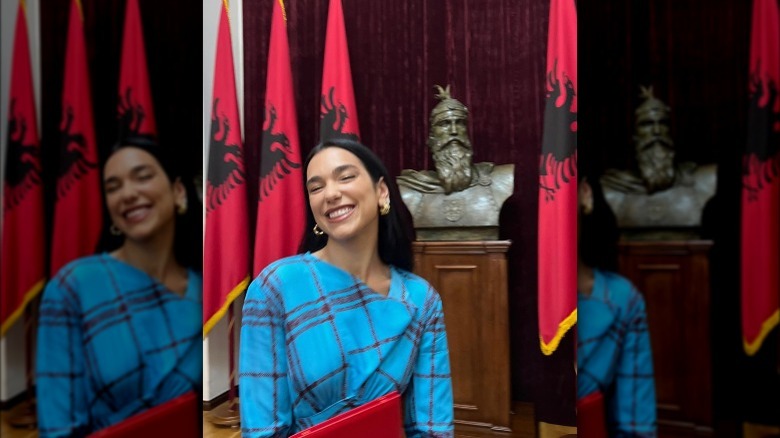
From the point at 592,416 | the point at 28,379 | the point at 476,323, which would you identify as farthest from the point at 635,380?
the point at 28,379

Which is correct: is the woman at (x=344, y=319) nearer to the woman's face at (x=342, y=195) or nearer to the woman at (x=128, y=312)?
the woman's face at (x=342, y=195)

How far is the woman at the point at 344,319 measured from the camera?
195 cm

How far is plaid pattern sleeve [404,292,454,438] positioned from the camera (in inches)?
80.5

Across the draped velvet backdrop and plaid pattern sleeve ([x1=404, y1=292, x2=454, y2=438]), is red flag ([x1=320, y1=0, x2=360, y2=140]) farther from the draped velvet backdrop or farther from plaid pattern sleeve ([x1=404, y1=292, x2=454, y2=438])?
plaid pattern sleeve ([x1=404, y1=292, x2=454, y2=438])

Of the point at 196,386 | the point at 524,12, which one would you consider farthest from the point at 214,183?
the point at 524,12

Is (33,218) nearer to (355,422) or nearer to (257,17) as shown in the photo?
(257,17)

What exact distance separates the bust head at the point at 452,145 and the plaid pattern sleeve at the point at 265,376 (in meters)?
0.78

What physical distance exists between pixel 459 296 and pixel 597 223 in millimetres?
571

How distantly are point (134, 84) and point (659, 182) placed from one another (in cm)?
Result: 160

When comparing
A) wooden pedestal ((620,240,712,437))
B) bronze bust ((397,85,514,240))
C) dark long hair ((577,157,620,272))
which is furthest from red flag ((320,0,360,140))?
wooden pedestal ((620,240,712,437))

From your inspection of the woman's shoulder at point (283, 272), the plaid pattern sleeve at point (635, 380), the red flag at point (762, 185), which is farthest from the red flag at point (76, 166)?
the red flag at point (762, 185)

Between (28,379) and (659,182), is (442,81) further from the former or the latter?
(28,379)

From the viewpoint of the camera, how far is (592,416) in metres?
1.98

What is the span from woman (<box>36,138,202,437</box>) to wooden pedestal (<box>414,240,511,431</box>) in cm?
86
